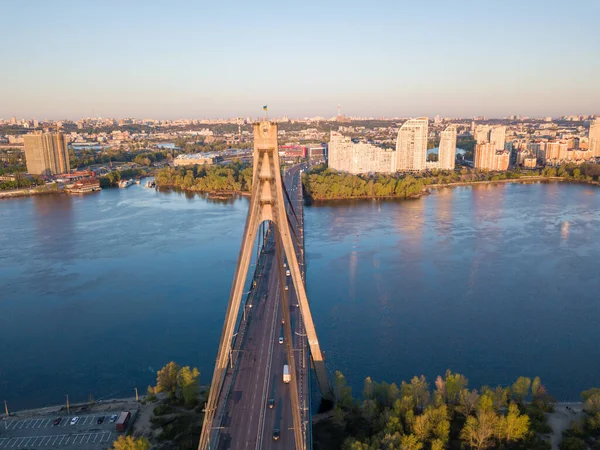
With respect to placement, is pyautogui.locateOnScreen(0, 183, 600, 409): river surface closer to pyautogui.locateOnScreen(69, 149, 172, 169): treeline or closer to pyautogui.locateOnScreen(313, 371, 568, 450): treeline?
pyautogui.locateOnScreen(313, 371, 568, 450): treeline

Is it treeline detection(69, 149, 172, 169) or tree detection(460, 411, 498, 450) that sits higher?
treeline detection(69, 149, 172, 169)

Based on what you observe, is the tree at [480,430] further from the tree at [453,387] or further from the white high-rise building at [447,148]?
the white high-rise building at [447,148]

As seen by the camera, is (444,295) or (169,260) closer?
(444,295)

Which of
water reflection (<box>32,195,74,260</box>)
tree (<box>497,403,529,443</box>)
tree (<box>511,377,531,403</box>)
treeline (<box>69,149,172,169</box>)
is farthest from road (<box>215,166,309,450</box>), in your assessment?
treeline (<box>69,149,172,169</box>)

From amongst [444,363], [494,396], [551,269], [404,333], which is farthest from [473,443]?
[551,269]

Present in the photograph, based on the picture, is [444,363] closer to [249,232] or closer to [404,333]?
[404,333]

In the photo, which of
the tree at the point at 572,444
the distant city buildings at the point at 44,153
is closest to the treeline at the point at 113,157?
the distant city buildings at the point at 44,153
